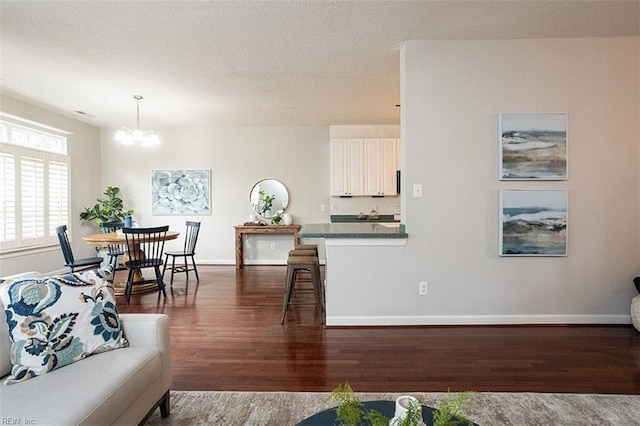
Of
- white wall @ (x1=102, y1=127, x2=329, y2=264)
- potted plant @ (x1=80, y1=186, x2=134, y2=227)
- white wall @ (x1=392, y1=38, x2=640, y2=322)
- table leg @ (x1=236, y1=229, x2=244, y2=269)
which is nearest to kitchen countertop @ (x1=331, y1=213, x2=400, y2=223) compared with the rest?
white wall @ (x1=102, y1=127, x2=329, y2=264)

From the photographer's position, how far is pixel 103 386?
1.31 m

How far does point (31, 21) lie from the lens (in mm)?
2652

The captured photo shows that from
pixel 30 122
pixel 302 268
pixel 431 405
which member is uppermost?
pixel 30 122

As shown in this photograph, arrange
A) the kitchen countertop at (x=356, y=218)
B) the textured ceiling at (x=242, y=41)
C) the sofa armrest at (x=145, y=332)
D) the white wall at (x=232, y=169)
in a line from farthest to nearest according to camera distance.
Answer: the white wall at (x=232, y=169)
the kitchen countertop at (x=356, y=218)
the textured ceiling at (x=242, y=41)
the sofa armrest at (x=145, y=332)

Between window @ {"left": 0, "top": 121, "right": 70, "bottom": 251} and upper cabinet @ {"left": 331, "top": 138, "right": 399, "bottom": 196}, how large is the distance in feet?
14.7

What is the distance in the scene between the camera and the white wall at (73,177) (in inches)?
181

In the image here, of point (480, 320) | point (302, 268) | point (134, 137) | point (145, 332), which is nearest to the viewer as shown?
point (145, 332)

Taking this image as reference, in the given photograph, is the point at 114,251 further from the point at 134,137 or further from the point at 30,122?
the point at 30,122

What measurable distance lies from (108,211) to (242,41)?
4.43 m

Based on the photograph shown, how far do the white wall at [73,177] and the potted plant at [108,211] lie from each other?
0.14 meters

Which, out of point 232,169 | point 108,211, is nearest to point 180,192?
point 232,169

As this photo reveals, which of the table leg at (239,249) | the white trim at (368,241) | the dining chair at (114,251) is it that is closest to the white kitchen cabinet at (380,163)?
the table leg at (239,249)

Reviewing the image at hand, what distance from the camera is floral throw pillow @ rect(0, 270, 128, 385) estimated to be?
4.58 feet

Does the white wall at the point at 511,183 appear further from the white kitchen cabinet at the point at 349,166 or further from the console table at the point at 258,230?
the console table at the point at 258,230
